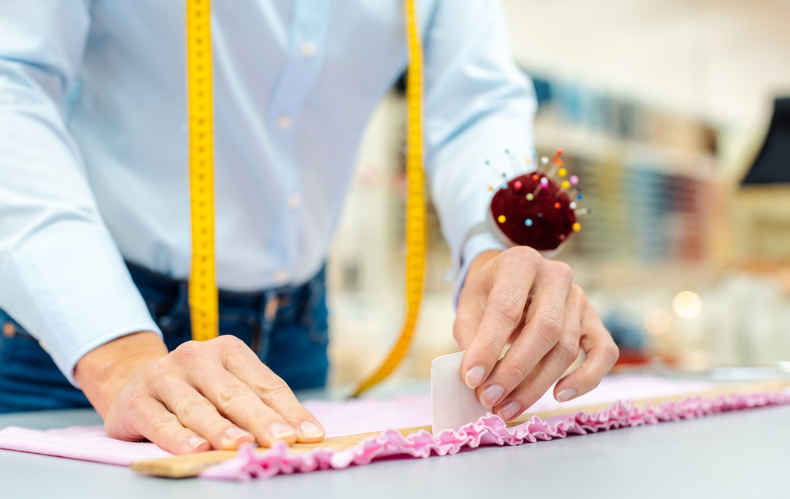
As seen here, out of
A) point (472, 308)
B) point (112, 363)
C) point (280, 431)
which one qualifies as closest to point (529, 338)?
point (472, 308)

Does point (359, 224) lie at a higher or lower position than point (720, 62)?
lower

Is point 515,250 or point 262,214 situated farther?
point 262,214

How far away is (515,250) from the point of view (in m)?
0.67

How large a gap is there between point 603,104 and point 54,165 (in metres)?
3.05

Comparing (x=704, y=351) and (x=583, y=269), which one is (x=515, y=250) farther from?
(x=704, y=351)

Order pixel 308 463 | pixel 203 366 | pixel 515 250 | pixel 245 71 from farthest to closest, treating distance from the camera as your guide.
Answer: pixel 245 71
pixel 515 250
pixel 203 366
pixel 308 463

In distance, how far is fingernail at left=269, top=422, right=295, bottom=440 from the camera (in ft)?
1.54

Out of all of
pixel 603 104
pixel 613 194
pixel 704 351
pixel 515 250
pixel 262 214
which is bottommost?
pixel 704 351

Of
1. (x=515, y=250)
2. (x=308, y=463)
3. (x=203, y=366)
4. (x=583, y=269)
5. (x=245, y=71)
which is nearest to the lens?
(x=308, y=463)

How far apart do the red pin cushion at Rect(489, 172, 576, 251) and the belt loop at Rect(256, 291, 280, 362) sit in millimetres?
421

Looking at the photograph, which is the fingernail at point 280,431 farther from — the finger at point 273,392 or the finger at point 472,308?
the finger at point 472,308

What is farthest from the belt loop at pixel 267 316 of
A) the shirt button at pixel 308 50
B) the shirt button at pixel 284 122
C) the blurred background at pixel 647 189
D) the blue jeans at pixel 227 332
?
the blurred background at pixel 647 189

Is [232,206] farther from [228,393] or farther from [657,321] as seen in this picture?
[657,321]

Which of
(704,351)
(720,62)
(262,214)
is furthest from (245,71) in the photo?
(720,62)
